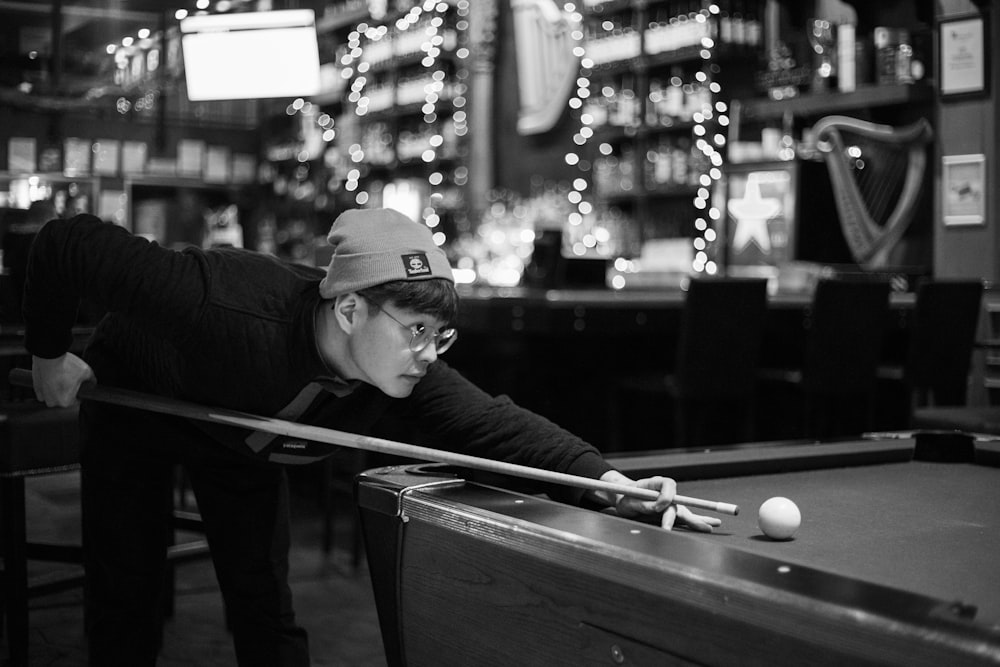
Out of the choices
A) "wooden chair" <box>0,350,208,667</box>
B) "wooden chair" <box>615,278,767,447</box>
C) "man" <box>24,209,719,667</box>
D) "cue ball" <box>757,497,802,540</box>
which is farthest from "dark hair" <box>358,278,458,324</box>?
"wooden chair" <box>615,278,767,447</box>

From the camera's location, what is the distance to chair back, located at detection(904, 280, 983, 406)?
443 centimetres

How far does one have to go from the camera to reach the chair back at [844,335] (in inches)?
171

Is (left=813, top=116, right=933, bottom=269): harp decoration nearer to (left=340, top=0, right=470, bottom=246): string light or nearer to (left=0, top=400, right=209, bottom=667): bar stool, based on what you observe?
(left=340, top=0, right=470, bottom=246): string light

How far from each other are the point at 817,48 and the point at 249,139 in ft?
20.8

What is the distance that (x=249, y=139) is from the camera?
11.1 metres

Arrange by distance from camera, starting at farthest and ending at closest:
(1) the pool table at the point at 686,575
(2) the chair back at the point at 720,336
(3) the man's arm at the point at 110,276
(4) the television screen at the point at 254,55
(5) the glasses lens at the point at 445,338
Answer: (4) the television screen at the point at 254,55 < (2) the chair back at the point at 720,336 < (5) the glasses lens at the point at 445,338 < (3) the man's arm at the point at 110,276 < (1) the pool table at the point at 686,575

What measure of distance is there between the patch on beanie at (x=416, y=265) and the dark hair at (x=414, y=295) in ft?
0.04

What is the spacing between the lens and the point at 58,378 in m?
1.96

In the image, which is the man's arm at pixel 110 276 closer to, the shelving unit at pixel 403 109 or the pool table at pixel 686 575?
the pool table at pixel 686 575

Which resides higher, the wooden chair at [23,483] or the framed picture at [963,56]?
the framed picture at [963,56]

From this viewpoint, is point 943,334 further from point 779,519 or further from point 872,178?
point 779,519

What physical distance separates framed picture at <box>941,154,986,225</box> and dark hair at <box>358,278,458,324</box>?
4.53 m

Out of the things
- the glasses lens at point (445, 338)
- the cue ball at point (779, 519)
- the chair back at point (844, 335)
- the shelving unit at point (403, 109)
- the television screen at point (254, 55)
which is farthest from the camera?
the shelving unit at point (403, 109)

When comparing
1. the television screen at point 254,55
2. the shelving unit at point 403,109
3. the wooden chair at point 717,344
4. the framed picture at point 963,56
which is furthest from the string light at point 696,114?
the wooden chair at point 717,344
